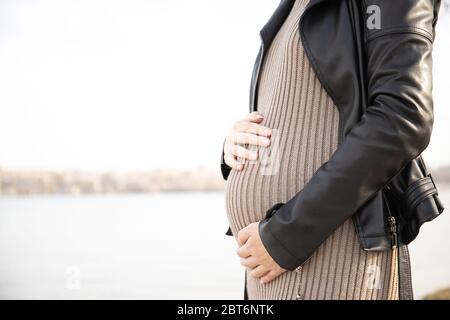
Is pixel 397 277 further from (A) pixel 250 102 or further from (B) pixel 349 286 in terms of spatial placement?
(A) pixel 250 102

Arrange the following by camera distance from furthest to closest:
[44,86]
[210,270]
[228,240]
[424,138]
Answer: [44,86], [228,240], [210,270], [424,138]

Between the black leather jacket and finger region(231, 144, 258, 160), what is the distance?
0.44 feet

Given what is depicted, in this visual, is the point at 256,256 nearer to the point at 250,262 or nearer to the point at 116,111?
the point at 250,262

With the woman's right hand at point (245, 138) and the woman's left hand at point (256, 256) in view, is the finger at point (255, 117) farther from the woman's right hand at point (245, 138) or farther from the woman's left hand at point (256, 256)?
the woman's left hand at point (256, 256)

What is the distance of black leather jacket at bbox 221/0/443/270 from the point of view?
0.80 metres

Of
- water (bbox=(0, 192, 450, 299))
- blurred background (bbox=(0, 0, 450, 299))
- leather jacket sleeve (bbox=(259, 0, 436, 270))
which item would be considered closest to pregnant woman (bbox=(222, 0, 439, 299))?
leather jacket sleeve (bbox=(259, 0, 436, 270))

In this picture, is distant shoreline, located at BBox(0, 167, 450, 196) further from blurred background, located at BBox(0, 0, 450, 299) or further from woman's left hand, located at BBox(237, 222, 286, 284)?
woman's left hand, located at BBox(237, 222, 286, 284)

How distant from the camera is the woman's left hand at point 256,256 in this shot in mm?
893

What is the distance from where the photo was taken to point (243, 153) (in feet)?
3.34

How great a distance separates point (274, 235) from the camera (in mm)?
858

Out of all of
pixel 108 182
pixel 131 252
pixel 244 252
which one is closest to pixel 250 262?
pixel 244 252

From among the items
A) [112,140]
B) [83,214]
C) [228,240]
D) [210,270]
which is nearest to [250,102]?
[210,270]

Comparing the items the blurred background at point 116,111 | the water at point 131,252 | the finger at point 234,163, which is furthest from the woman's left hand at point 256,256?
the blurred background at point 116,111

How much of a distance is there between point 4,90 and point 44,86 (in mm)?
694
